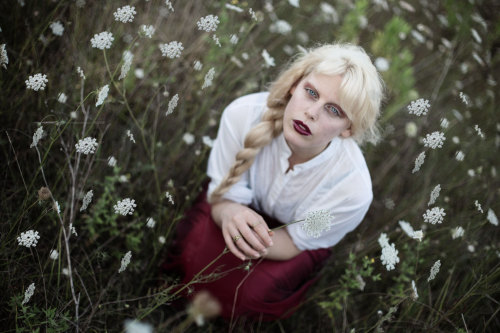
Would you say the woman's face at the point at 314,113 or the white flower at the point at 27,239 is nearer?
the white flower at the point at 27,239

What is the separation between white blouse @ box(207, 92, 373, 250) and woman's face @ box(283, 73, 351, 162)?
205 millimetres

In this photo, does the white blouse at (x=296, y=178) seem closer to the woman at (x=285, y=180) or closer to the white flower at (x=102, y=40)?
the woman at (x=285, y=180)

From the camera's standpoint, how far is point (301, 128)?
1155 mm

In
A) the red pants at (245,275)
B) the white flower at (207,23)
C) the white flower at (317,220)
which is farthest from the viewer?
the red pants at (245,275)

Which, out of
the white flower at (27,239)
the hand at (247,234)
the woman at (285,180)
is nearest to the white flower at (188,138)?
the woman at (285,180)

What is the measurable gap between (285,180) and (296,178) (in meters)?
0.04

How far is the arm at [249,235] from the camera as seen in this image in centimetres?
116

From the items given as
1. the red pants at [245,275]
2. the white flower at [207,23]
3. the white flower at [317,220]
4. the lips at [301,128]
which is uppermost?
the white flower at [207,23]

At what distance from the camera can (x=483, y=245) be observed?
65.0 inches

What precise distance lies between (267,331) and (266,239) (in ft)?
2.46

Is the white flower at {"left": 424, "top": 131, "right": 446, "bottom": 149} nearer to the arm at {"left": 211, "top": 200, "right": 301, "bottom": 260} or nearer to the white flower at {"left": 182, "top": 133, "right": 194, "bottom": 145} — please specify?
the arm at {"left": 211, "top": 200, "right": 301, "bottom": 260}

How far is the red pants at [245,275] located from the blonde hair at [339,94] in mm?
260

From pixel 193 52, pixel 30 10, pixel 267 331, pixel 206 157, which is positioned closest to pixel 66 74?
pixel 30 10

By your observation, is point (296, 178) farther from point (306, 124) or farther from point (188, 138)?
point (188, 138)
